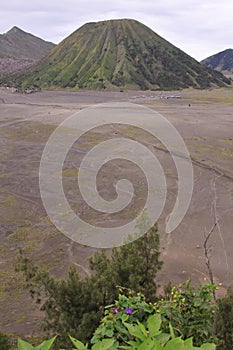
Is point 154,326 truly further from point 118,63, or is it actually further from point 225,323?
point 118,63

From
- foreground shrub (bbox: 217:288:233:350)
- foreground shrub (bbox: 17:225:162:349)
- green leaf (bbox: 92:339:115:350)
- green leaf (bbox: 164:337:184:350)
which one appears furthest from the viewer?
foreground shrub (bbox: 17:225:162:349)

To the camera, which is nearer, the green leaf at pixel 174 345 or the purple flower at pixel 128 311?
the green leaf at pixel 174 345

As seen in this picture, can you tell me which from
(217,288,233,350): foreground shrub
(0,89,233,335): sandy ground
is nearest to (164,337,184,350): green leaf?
(0,89,233,335): sandy ground

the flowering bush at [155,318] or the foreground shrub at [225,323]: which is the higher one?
the flowering bush at [155,318]

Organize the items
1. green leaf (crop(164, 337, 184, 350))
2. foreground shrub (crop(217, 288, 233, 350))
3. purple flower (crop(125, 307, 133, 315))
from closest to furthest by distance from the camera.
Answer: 1. green leaf (crop(164, 337, 184, 350))
2. purple flower (crop(125, 307, 133, 315))
3. foreground shrub (crop(217, 288, 233, 350))

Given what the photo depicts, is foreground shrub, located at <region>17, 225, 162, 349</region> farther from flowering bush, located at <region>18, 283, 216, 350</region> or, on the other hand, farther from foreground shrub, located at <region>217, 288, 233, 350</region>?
flowering bush, located at <region>18, 283, 216, 350</region>

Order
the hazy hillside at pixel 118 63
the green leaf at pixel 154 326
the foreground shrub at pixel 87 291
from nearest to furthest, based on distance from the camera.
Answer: the green leaf at pixel 154 326 → the foreground shrub at pixel 87 291 → the hazy hillside at pixel 118 63

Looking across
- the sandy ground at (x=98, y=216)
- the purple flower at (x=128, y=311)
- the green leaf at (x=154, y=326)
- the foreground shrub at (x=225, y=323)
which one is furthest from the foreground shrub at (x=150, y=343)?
the foreground shrub at (x=225, y=323)

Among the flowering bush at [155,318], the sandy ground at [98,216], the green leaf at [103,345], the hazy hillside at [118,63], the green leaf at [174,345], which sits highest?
the hazy hillside at [118,63]

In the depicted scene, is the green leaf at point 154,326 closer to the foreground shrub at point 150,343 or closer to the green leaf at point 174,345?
the foreground shrub at point 150,343

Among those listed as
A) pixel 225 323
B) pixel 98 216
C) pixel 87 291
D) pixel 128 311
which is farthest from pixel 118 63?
pixel 128 311
